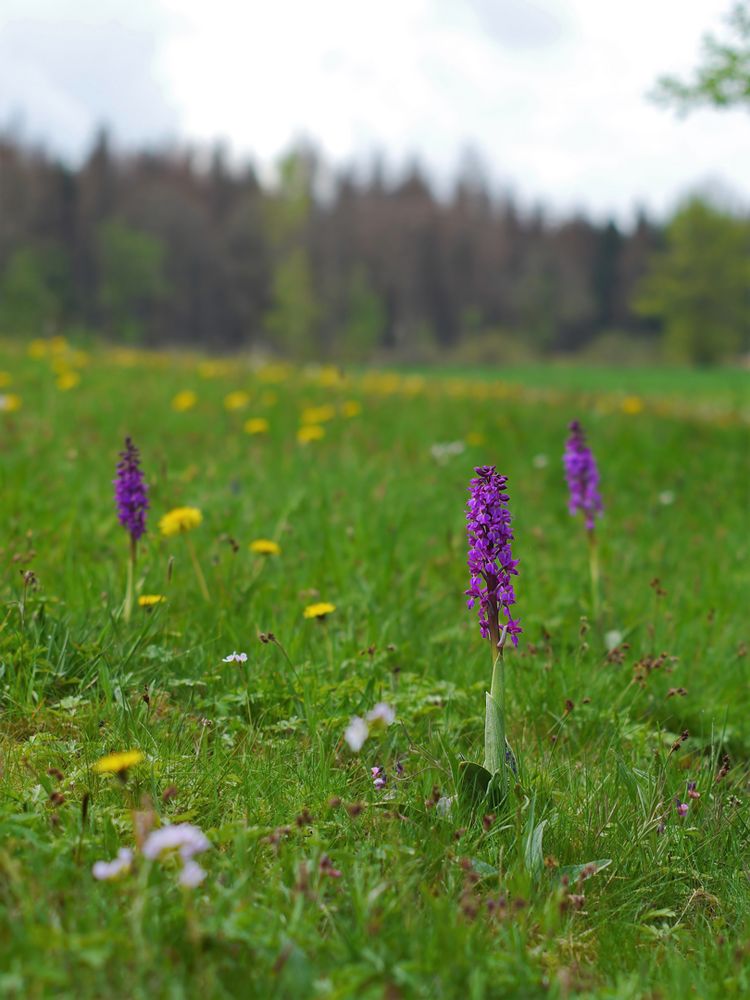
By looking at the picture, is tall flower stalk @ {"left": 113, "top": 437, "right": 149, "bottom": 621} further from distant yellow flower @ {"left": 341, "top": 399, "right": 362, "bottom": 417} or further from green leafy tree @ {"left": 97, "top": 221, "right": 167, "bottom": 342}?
green leafy tree @ {"left": 97, "top": 221, "right": 167, "bottom": 342}

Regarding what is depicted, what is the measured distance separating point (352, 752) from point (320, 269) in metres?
71.9

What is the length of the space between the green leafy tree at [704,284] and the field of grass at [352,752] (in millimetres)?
63089

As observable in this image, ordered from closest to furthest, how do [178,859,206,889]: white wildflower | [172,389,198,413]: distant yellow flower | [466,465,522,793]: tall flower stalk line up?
[178,859,206,889]: white wildflower, [466,465,522,793]: tall flower stalk, [172,389,198,413]: distant yellow flower

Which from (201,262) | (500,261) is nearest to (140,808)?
(201,262)

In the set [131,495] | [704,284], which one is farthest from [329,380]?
[704,284]

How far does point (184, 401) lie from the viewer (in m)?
7.18

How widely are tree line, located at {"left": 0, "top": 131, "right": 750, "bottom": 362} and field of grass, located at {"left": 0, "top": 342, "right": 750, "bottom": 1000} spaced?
41.1m

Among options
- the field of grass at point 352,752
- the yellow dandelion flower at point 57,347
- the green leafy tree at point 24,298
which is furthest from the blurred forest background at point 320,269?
the field of grass at point 352,752

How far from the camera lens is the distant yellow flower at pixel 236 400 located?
7.07m

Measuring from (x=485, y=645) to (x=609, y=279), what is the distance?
101752 millimetres

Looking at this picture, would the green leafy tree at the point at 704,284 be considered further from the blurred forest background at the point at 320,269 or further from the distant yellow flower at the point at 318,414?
the distant yellow flower at the point at 318,414

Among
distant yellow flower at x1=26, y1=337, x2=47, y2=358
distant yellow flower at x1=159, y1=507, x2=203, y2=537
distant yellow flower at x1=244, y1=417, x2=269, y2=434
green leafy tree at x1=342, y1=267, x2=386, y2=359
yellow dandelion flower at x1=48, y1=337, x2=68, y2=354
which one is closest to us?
distant yellow flower at x1=159, y1=507, x2=203, y2=537

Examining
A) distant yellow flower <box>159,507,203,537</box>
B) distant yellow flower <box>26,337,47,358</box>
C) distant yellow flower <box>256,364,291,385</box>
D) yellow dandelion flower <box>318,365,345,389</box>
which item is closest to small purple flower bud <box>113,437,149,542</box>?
distant yellow flower <box>159,507,203,537</box>

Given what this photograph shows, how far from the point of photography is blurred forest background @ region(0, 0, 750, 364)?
60156mm
